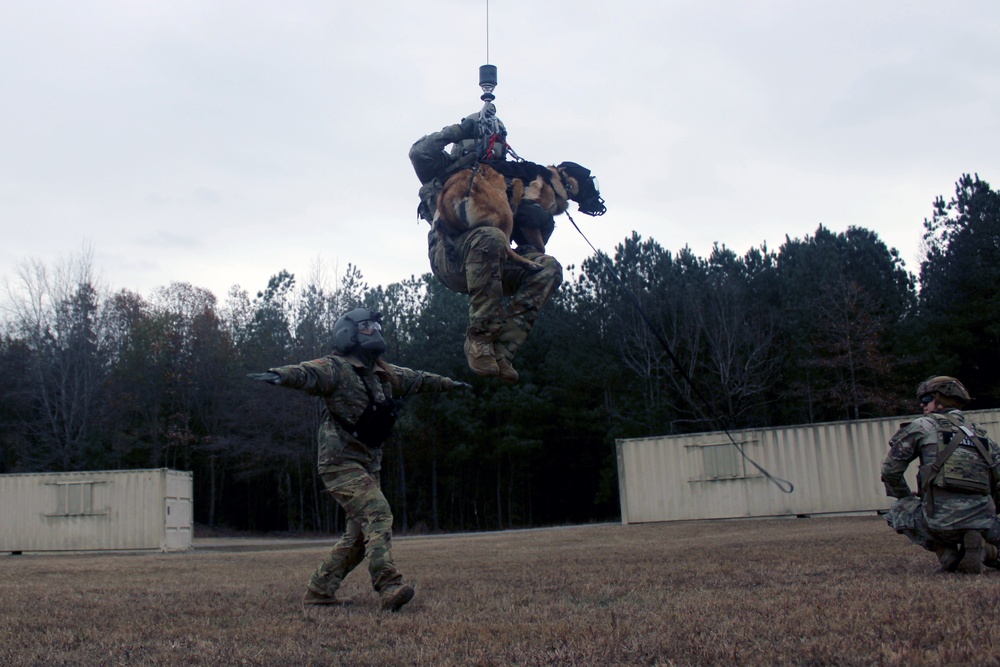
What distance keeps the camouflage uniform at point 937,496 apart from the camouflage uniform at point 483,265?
125 inches

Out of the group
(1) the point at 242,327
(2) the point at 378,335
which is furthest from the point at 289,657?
(1) the point at 242,327

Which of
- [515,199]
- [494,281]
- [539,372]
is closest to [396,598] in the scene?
[494,281]

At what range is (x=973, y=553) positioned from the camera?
6.91m

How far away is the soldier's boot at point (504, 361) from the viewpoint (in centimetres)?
787

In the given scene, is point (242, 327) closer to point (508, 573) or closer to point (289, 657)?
point (508, 573)

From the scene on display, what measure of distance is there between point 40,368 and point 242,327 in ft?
47.5

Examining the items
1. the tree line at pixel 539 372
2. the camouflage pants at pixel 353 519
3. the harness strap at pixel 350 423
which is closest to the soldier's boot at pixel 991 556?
the camouflage pants at pixel 353 519

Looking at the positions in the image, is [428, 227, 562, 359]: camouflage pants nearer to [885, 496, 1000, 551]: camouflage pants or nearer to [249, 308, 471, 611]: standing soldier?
[249, 308, 471, 611]: standing soldier

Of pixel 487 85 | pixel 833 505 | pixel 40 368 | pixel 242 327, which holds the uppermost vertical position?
pixel 242 327

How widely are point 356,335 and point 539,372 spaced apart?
42361 millimetres

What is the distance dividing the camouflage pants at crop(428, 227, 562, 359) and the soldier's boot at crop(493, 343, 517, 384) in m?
0.01

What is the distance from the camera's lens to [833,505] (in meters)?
25.4

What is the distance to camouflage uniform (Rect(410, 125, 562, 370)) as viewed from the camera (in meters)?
7.63

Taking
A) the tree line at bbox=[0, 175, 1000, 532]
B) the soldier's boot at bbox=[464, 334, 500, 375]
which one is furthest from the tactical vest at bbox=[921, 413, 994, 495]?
the tree line at bbox=[0, 175, 1000, 532]
